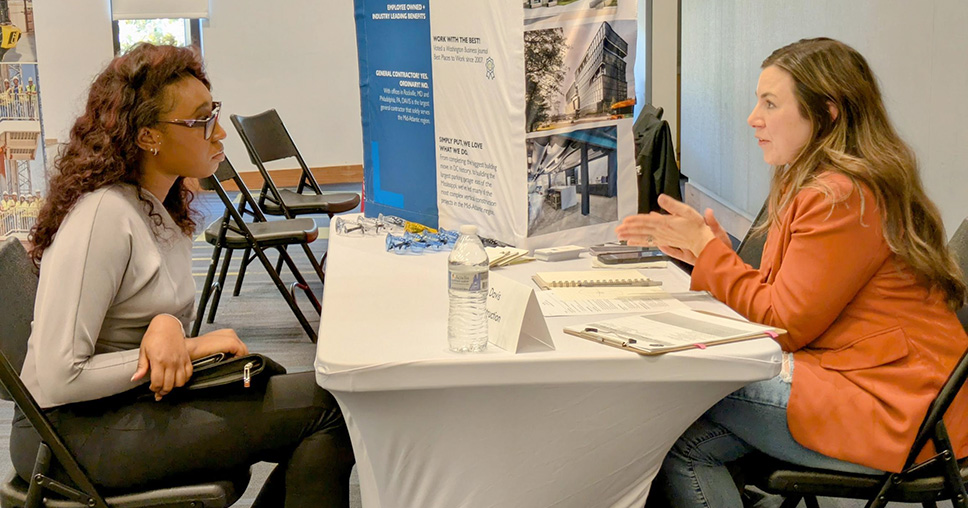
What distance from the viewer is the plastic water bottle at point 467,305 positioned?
1551 millimetres

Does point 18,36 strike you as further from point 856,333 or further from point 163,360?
point 856,333

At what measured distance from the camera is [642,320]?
→ 1.70 meters

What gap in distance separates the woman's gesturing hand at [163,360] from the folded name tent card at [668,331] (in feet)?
2.36

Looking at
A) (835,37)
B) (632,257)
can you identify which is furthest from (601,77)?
(835,37)

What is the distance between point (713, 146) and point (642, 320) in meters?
5.58

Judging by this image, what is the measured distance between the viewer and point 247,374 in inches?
66.6

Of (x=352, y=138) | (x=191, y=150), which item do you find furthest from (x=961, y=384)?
(x=352, y=138)

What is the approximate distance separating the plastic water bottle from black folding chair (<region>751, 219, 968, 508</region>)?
2.09ft

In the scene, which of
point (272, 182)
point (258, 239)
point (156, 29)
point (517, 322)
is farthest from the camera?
point (156, 29)

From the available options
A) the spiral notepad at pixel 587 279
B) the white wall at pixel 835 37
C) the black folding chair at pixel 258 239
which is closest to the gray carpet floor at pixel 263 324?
the black folding chair at pixel 258 239

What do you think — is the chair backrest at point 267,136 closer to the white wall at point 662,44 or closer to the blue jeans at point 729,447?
the white wall at point 662,44

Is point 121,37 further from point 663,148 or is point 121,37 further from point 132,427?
point 132,427

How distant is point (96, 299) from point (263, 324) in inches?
113

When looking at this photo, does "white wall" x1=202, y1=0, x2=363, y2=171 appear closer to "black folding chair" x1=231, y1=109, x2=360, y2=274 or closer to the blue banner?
"black folding chair" x1=231, y1=109, x2=360, y2=274
